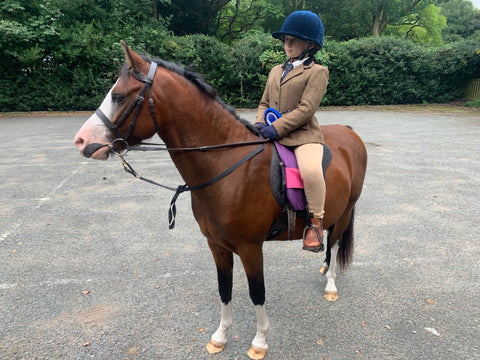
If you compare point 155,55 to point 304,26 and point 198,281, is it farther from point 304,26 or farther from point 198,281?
point 304,26

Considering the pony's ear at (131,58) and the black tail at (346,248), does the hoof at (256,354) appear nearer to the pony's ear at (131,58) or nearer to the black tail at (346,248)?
the black tail at (346,248)

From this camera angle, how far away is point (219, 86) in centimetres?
2061

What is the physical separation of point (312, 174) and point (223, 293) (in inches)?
52.0

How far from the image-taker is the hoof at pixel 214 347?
109 inches

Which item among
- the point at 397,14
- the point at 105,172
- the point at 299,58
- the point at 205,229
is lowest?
the point at 105,172

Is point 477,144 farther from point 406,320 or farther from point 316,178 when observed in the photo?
point 316,178

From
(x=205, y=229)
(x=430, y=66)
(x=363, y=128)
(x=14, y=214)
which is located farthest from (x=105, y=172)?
(x=430, y=66)

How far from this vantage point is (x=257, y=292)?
2.63 metres

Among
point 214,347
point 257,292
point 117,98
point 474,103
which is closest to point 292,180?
point 257,292

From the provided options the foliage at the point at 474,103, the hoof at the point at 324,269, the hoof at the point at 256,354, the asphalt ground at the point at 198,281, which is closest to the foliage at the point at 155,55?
the foliage at the point at 474,103

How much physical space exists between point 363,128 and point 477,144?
4.51 meters

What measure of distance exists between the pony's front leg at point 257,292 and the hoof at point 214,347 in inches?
9.9

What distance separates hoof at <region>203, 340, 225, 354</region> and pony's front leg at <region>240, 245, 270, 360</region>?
0.25m

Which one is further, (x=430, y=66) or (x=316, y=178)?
(x=430, y=66)
